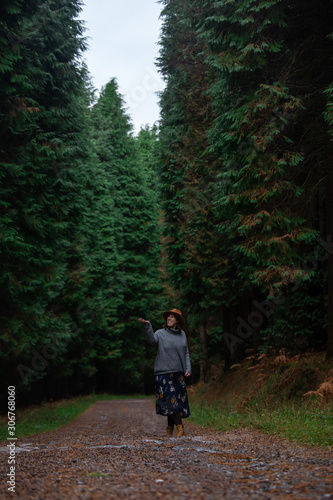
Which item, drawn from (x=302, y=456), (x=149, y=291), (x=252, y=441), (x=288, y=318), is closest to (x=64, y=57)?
(x=288, y=318)

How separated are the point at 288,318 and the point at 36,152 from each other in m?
7.20

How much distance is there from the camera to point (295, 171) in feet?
34.7

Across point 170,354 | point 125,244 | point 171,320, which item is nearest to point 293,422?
point 170,354

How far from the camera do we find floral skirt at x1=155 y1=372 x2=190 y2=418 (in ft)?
27.8

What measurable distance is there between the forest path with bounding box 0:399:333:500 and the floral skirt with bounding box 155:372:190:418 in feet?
4.94

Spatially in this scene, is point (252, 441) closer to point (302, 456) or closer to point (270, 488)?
point (302, 456)

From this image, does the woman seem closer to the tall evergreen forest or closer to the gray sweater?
the gray sweater

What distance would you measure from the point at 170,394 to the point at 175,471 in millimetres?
3857

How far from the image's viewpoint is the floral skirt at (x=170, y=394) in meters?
8.48

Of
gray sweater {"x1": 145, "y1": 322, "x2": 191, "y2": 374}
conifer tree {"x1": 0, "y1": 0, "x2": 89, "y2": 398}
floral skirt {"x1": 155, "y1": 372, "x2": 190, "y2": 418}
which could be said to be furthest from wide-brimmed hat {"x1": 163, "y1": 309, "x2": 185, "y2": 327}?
conifer tree {"x1": 0, "y1": 0, "x2": 89, "y2": 398}

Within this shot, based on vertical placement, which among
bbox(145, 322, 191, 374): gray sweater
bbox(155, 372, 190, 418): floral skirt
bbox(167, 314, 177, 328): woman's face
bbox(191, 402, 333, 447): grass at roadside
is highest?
bbox(167, 314, 177, 328): woman's face

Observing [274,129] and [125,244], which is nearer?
[274,129]

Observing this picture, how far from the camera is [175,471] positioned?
Result: 4676mm

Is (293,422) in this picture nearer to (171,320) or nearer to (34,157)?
(171,320)
